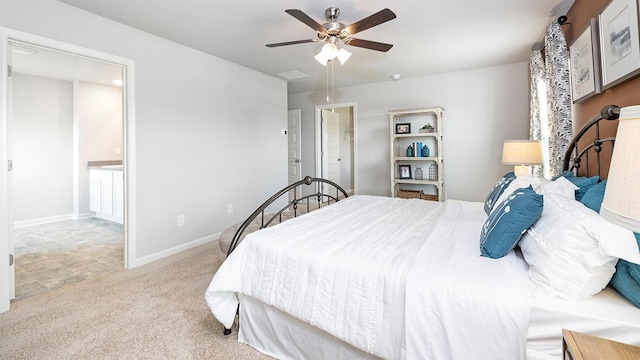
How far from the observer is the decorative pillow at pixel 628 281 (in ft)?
3.16

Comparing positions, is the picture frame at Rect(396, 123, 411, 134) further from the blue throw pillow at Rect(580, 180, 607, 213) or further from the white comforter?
the blue throw pillow at Rect(580, 180, 607, 213)

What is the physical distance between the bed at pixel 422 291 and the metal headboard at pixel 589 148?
0.18m

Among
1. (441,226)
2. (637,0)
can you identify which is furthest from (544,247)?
(637,0)

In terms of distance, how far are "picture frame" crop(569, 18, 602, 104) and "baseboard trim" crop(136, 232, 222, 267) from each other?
408 cm

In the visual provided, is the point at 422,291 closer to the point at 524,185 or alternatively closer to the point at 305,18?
the point at 524,185

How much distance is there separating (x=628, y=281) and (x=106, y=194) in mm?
6180

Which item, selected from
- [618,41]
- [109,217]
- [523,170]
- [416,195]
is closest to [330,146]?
[416,195]

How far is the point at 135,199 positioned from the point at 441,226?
115 inches

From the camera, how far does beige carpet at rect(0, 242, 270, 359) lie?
1.70 metres

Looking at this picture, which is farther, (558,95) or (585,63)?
(558,95)

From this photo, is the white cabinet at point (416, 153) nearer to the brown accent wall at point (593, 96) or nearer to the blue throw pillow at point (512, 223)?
the brown accent wall at point (593, 96)

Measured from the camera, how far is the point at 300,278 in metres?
1.42

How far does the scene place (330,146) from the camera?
6277 mm

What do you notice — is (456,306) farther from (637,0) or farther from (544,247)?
(637,0)
